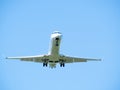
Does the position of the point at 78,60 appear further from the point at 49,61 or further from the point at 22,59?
the point at 22,59

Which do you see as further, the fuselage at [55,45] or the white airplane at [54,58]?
the white airplane at [54,58]

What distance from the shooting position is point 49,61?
1763 inches

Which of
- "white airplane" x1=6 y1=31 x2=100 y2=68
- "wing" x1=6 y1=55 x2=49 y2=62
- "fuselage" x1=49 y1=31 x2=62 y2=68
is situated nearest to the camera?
"fuselage" x1=49 y1=31 x2=62 y2=68

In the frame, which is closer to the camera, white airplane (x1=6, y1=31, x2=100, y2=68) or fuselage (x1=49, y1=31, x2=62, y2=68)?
fuselage (x1=49, y1=31, x2=62, y2=68)

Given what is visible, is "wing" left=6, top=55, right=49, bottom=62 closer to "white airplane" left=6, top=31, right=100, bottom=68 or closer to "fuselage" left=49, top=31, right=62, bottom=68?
"white airplane" left=6, top=31, right=100, bottom=68

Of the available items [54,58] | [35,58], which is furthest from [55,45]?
[35,58]

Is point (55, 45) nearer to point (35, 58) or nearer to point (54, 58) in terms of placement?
point (54, 58)

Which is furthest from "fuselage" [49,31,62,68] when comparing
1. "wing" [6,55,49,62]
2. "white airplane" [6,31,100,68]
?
"wing" [6,55,49,62]

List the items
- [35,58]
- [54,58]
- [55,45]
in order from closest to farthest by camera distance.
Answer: [55,45], [54,58], [35,58]

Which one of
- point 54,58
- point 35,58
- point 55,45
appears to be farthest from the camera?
point 35,58

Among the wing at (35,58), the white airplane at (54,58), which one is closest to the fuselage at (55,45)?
the white airplane at (54,58)

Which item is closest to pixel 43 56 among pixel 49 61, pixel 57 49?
pixel 49 61

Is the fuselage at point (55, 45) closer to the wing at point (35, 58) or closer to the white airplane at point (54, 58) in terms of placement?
the white airplane at point (54, 58)

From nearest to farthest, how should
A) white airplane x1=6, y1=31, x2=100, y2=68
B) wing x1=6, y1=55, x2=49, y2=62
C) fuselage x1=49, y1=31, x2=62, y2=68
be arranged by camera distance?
fuselage x1=49, y1=31, x2=62, y2=68 → white airplane x1=6, y1=31, x2=100, y2=68 → wing x1=6, y1=55, x2=49, y2=62
